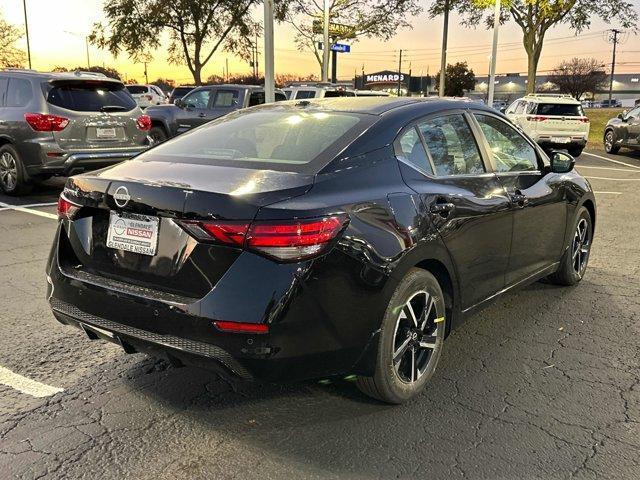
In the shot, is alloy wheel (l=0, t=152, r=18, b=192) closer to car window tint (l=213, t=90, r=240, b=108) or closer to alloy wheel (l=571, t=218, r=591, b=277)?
car window tint (l=213, t=90, r=240, b=108)

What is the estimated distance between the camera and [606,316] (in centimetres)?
455

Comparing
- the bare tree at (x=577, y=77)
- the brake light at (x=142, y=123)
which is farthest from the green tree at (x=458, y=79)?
the brake light at (x=142, y=123)

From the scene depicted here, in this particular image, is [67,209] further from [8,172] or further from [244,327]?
[8,172]

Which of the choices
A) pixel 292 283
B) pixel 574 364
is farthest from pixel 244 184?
pixel 574 364

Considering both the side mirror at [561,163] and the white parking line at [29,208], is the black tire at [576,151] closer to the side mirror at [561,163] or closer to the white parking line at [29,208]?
the side mirror at [561,163]

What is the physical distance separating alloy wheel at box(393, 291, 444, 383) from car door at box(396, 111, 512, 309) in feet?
1.05

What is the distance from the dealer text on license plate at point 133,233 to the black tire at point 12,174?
276 inches

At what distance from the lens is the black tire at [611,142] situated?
61.6 ft

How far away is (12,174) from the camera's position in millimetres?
9242

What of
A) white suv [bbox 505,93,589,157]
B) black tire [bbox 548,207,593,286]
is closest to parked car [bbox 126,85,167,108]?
white suv [bbox 505,93,589,157]

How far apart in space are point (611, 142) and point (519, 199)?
17.2 meters

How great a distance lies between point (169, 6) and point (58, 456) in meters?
34.6

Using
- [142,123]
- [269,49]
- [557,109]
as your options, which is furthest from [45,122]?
[557,109]

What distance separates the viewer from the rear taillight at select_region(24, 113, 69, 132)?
28.3 feet
